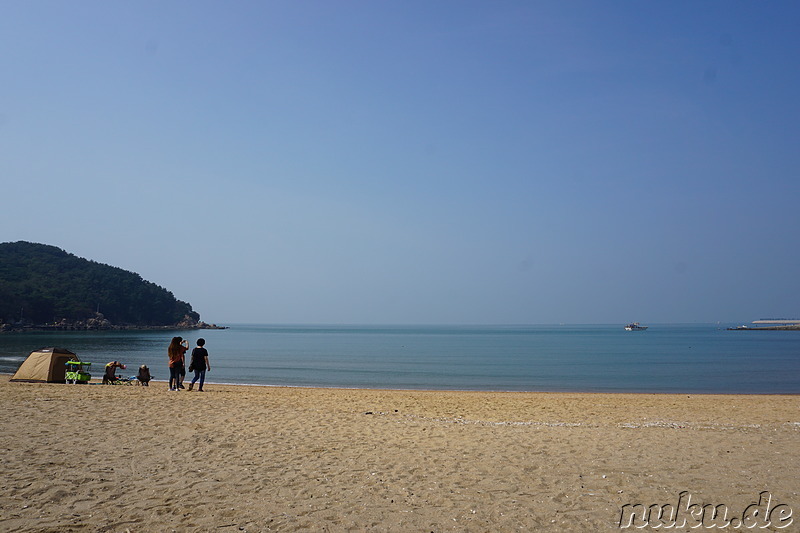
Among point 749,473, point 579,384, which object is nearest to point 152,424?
point 749,473

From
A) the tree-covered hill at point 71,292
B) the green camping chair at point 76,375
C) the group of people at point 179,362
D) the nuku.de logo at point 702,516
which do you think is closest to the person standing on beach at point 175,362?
the group of people at point 179,362

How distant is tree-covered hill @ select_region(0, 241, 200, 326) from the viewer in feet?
385

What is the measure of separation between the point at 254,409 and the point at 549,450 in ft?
23.5

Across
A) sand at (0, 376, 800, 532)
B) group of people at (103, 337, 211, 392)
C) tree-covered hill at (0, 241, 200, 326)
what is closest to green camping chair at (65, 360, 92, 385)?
group of people at (103, 337, 211, 392)

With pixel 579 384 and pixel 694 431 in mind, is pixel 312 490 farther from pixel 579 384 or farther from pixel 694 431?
pixel 579 384


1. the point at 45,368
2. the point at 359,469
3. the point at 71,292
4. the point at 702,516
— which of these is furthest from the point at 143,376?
the point at 71,292

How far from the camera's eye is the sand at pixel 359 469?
17.9 ft

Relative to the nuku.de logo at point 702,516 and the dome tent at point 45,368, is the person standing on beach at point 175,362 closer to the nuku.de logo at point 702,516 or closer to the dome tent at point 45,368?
the dome tent at point 45,368

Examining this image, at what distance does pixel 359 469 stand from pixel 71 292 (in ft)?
496

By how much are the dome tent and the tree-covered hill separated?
111 meters

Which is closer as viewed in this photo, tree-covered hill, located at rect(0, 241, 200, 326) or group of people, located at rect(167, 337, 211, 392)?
group of people, located at rect(167, 337, 211, 392)

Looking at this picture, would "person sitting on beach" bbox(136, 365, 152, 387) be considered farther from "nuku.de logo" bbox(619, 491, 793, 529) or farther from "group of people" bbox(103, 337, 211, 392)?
"nuku.de logo" bbox(619, 491, 793, 529)

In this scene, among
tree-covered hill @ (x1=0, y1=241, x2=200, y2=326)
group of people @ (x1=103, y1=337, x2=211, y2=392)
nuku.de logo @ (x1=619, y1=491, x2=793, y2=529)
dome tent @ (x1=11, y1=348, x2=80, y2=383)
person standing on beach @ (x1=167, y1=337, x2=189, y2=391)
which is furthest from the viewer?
tree-covered hill @ (x1=0, y1=241, x2=200, y2=326)

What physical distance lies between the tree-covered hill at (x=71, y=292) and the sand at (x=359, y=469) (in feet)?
407
